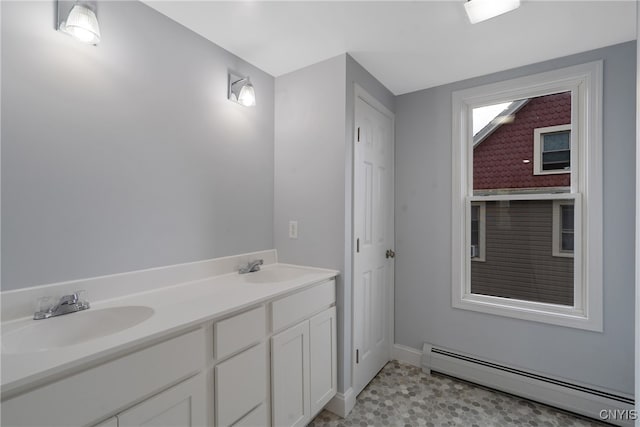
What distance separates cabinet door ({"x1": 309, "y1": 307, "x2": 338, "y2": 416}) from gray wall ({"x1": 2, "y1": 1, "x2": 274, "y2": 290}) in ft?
2.51

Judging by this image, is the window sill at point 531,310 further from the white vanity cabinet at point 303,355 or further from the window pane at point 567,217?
the white vanity cabinet at point 303,355

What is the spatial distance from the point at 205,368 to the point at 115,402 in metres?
0.33

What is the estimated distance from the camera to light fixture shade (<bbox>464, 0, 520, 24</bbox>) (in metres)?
1.50

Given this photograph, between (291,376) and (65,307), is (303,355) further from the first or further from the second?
(65,307)

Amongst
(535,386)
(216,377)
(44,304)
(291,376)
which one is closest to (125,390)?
(216,377)

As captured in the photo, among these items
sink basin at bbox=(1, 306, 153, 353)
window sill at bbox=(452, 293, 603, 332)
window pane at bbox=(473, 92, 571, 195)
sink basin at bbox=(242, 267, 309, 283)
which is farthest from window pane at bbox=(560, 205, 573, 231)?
sink basin at bbox=(1, 306, 153, 353)

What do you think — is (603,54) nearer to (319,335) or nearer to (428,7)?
(428,7)

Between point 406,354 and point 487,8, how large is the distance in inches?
103

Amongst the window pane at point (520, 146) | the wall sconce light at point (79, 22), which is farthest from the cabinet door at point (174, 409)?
the window pane at point (520, 146)

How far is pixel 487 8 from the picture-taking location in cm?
154

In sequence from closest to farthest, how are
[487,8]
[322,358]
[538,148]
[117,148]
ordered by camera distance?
[117,148] < [487,8] < [322,358] < [538,148]

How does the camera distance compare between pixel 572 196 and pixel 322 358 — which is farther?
pixel 572 196

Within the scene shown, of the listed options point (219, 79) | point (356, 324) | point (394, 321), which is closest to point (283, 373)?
point (356, 324)

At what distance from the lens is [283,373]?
1.56 m
